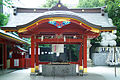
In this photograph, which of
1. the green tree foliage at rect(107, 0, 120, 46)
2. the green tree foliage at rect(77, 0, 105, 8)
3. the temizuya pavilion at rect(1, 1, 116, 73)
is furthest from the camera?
the green tree foliage at rect(77, 0, 105, 8)

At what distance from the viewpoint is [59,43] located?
37.5ft

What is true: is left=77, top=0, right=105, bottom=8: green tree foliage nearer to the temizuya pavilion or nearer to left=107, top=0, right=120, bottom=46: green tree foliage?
left=107, top=0, right=120, bottom=46: green tree foliage

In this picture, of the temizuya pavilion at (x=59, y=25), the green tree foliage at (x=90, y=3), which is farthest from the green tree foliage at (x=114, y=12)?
the temizuya pavilion at (x=59, y=25)

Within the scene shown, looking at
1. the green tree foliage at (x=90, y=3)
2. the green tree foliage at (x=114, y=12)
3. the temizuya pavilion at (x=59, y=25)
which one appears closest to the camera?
the temizuya pavilion at (x=59, y=25)

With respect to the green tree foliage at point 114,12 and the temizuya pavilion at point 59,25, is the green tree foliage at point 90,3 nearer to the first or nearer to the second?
the green tree foliage at point 114,12

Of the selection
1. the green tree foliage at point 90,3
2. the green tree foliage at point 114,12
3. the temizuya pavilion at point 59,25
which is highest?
the green tree foliage at point 90,3

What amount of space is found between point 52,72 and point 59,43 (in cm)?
213

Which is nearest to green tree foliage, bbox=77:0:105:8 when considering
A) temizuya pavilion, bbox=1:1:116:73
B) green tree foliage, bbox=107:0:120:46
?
green tree foliage, bbox=107:0:120:46

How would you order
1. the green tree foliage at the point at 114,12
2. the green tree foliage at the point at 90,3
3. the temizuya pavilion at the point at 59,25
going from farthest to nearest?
1. the green tree foliage at the point at 90,3
2. the green tree foliage at the point at 114,12
3. the temizuya pavilion at the point at 59,25

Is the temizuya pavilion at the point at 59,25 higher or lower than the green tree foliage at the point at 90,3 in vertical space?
lower

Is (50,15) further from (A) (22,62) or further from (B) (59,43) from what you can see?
(A) (22,62)

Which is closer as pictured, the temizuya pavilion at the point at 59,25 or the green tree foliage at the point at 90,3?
the temizuya pavilion at the point at 59,25

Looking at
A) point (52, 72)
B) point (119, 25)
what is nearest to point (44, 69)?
point (52, 72)

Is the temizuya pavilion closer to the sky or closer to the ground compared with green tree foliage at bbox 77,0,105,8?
closer to the ground
